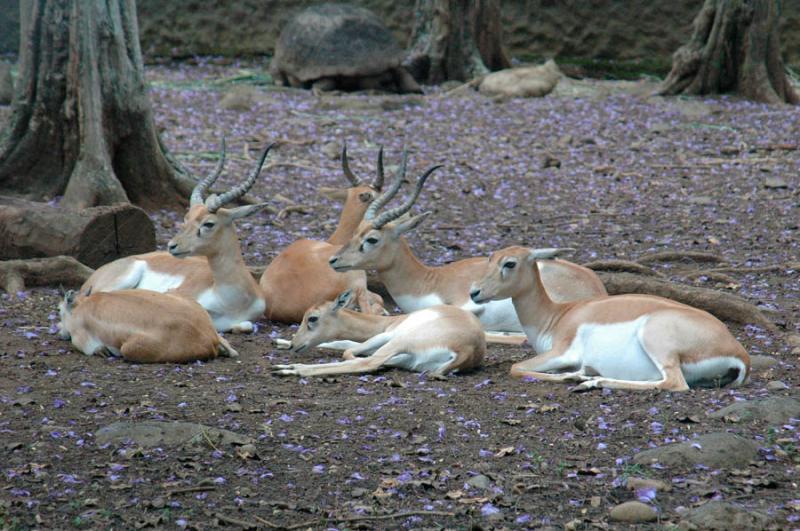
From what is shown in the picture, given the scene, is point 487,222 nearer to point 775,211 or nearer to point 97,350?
point 775,211

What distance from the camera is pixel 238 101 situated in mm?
15805

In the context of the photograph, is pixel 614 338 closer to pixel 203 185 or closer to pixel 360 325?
pixel 360 325

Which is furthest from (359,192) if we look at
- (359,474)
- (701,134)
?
(701,134)

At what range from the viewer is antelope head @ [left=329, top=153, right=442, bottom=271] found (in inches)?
310

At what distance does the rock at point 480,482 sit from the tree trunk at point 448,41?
45.5ft

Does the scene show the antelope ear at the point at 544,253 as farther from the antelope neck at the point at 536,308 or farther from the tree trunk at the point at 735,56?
the tree trunk at the point at 735,56

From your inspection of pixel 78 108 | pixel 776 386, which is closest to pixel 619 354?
pixel 776 386

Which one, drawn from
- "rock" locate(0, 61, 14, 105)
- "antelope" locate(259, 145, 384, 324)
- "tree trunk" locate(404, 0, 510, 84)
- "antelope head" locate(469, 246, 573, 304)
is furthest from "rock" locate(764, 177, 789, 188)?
"rock" locate(0, 61, 14, 105)

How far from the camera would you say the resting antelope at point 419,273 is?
7.93m

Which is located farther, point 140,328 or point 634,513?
point 140,328

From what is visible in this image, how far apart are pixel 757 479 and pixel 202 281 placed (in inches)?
173

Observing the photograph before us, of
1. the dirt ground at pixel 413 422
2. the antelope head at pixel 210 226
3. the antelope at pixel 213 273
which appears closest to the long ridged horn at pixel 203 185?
the antelope at pixel 213 273

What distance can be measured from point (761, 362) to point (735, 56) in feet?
33.5

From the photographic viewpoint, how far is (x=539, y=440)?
529 centimetres
